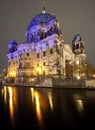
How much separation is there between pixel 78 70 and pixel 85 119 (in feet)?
197

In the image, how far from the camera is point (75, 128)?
884 centimetres

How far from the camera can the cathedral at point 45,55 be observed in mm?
55688

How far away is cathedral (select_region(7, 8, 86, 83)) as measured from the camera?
55.7 meters

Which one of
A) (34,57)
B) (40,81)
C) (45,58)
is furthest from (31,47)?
(40,81)

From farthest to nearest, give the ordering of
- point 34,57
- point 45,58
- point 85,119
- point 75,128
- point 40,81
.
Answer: point 34,57, point 45,58, point 40,81, point 85,119, point 75,128

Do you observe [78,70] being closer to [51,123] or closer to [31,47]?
[31,47]

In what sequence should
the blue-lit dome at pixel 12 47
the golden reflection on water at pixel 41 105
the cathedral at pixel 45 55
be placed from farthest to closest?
the blue-lit dome at pixel 12 47
the cathedral at pixel 45 55
the golden reflection on water at pixel 41 105

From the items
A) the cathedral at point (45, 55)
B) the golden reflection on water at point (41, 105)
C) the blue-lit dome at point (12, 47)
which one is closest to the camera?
the golden reflection on water at point (41, 105)

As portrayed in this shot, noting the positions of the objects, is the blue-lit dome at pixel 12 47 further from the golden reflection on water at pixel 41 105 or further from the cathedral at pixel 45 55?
the golden reflection on water at pixel 41 105

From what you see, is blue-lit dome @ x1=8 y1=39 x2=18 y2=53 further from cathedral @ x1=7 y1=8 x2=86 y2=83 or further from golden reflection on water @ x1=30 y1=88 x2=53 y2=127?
golden reflection on water @ x1=30 y1=88 x2=53 y2=127

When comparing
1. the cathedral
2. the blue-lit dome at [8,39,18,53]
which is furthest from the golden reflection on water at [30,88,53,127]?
the blue-lit dome at [8,39,18,53]

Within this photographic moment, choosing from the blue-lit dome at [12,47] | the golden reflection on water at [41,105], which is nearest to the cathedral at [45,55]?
the blue-lit dome at [12,47]

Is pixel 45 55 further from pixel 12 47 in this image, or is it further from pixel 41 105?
pixel 41 105

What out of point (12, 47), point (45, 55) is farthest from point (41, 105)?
point (12, 47)
